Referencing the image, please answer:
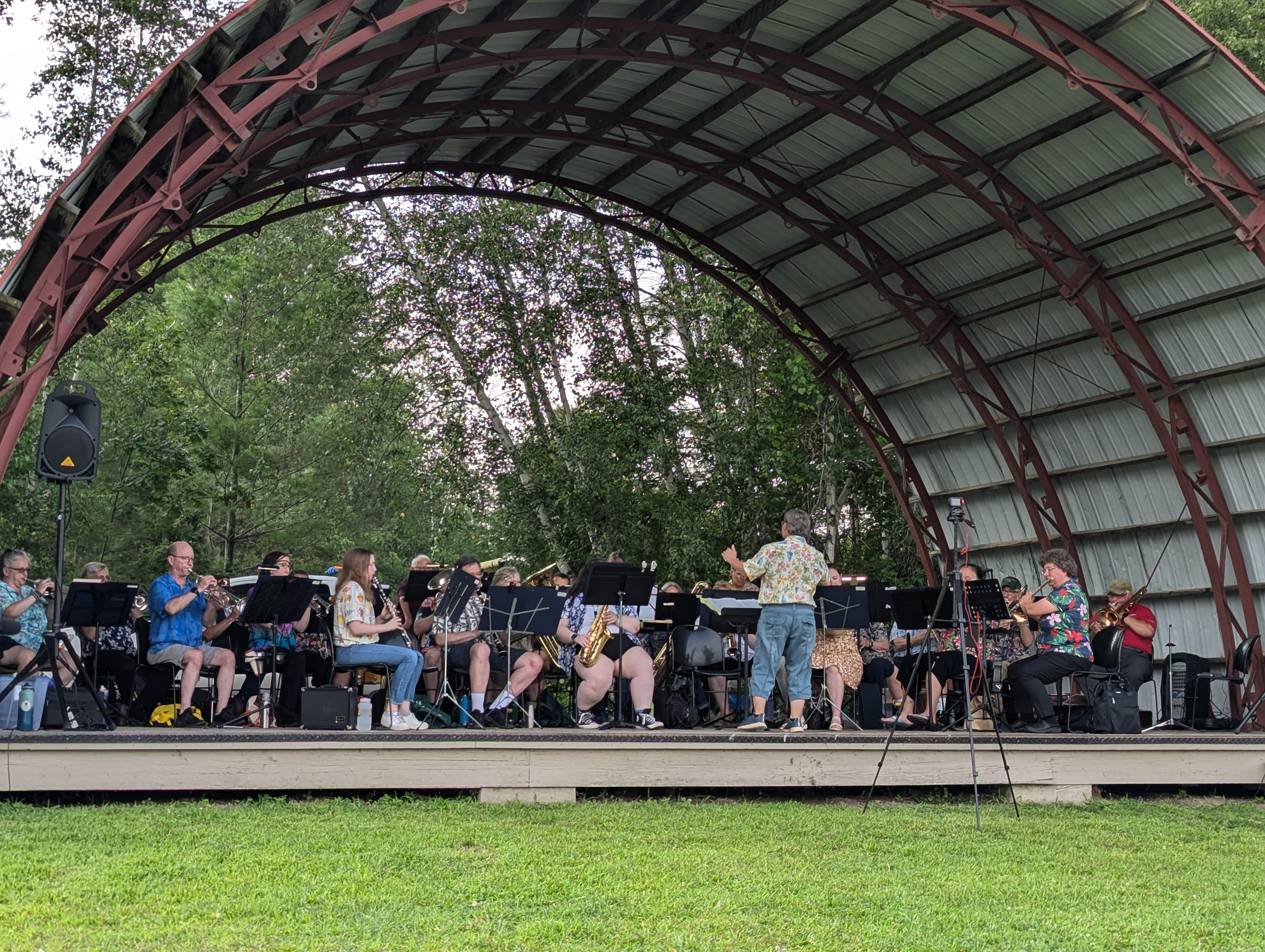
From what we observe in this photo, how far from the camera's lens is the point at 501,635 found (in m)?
11.3

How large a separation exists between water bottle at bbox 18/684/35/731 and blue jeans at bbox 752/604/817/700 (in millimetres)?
5789

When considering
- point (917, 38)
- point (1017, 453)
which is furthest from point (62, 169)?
point (1017, 453)

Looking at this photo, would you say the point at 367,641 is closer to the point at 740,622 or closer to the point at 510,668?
the point at 510,668

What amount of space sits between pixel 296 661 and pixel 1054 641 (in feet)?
22.6

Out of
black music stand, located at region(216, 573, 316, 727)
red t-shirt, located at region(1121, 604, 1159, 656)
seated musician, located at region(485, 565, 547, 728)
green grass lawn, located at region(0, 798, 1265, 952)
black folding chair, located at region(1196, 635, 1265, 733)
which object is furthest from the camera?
black folding chair, located at region(1196, 635, 1265, 733)

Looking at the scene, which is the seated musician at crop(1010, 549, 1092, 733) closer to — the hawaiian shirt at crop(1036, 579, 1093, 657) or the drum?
the hawaiian shirt at crop(1036, 579, 1093, 657)

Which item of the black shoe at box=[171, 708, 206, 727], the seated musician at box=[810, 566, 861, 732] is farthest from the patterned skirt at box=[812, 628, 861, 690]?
the black shoe at box=[171, 708, 206, 727]

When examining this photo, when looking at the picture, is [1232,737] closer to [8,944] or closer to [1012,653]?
[1012,653]

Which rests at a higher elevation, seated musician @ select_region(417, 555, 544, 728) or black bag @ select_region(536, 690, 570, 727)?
seated musician @ select_region(417, 555, 544, 728)

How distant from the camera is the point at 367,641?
10.2 m

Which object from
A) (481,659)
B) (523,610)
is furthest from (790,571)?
(481,659)

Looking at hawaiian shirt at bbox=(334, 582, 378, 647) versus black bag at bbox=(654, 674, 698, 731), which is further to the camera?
black bag at bbox=(654, 674, 698, 731)

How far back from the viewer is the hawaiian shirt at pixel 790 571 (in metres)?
10.4

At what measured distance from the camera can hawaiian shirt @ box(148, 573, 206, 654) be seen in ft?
34.5
